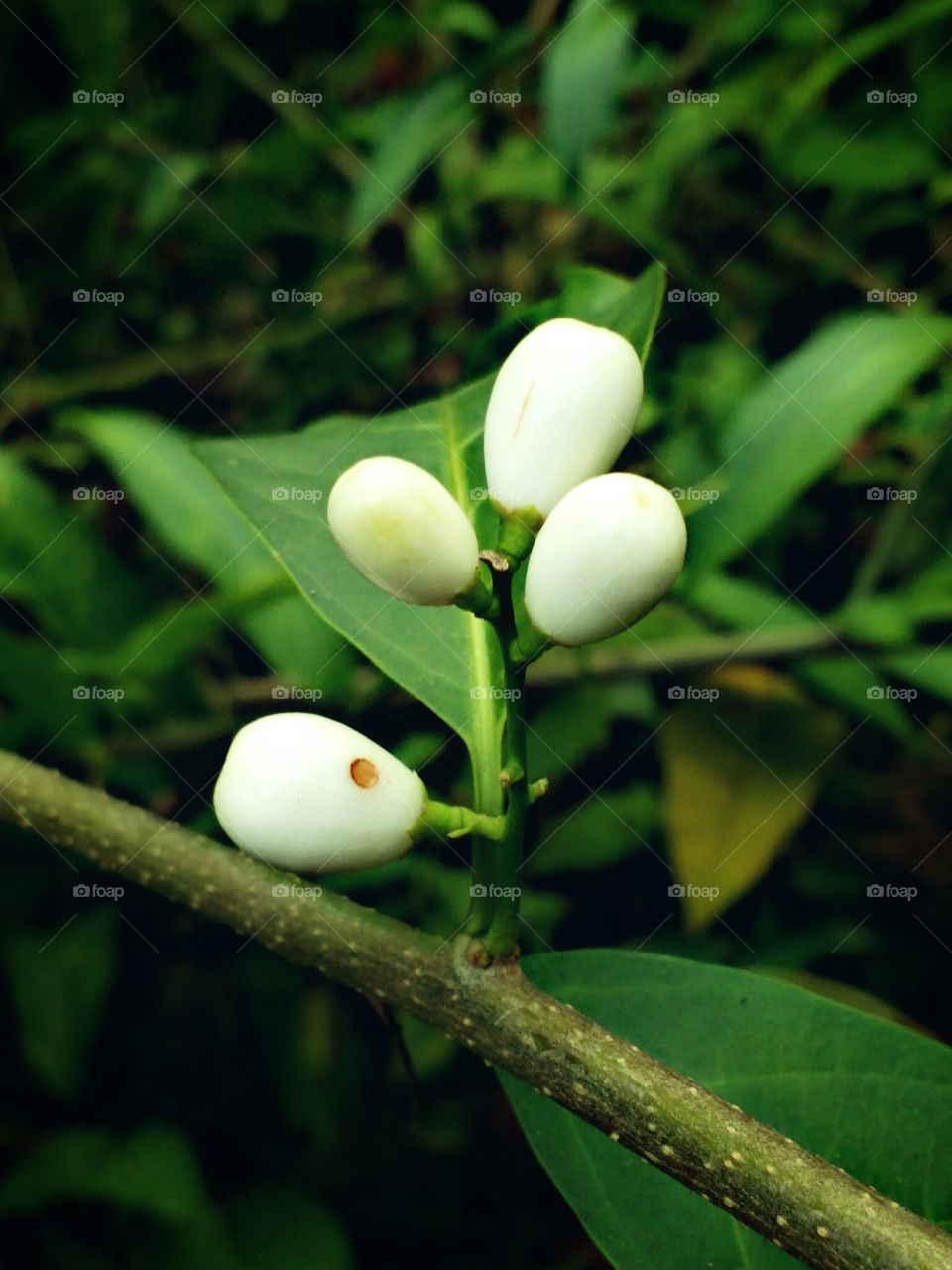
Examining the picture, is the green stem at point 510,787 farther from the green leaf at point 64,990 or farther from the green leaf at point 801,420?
the green leaf at point 64,990

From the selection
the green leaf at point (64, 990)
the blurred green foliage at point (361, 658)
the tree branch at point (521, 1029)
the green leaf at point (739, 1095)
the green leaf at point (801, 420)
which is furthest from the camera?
the green leaf at point (64, 990)

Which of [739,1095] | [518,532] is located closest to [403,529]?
[518,532]

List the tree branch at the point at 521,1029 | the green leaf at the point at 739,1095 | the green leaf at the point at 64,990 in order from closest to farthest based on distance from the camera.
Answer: the tree branch at the point at 521,1029
the green leaf at the point at 739,1095
the green leaf at the point at 64,990

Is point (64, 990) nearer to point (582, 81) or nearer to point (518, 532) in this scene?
point (518, 532)

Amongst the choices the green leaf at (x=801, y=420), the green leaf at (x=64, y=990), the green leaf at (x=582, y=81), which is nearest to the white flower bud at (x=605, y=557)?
the green leaf at (x=801, y=420)

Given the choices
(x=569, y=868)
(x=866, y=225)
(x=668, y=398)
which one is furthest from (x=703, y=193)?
(x=569, y=868)

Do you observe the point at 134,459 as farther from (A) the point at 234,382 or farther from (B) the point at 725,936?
(B) the point at 725,936

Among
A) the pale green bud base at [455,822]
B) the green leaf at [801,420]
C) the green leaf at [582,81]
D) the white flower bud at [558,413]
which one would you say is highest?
the green leaf at [582,81]

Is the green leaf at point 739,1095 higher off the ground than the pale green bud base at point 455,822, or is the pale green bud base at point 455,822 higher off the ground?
the pale green bud base at point 455,822
